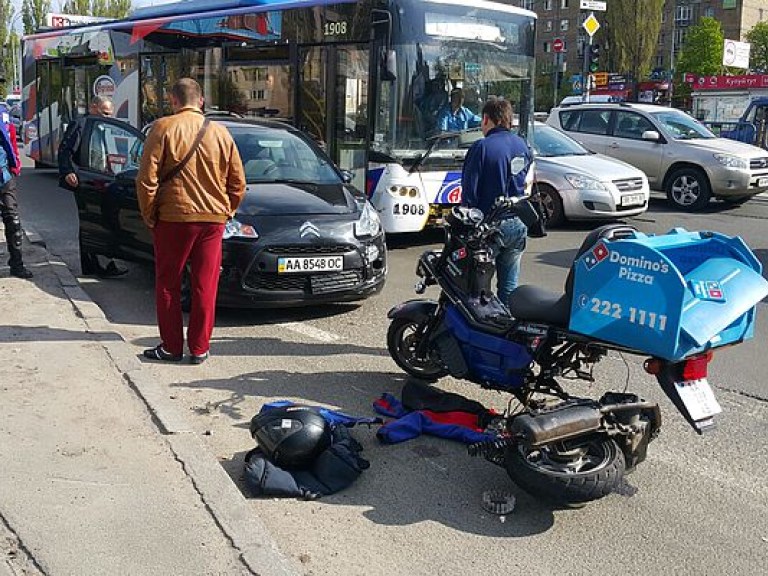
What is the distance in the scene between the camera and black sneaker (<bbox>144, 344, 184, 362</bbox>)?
247 inches

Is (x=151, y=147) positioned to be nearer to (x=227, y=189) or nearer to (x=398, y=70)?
(x=227, y=189)

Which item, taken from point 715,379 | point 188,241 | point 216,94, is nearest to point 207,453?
point 188,241

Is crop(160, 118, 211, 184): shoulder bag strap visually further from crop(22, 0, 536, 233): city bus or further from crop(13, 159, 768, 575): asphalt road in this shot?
crop(22, 0, 536, 233): city bus

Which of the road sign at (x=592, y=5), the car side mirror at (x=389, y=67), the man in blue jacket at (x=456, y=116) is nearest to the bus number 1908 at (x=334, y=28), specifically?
the car side mirror at (x=389, y=67)

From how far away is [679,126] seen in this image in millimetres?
16094

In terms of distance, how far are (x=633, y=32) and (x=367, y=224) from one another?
71.0 meters

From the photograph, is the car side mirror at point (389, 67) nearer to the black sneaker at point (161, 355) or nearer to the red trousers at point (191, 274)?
the red trousers at point (191, 274)

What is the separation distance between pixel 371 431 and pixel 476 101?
279 inches

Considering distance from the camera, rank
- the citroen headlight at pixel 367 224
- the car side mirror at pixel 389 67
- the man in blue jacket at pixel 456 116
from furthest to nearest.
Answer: the man in blue jacket at pixel 456 116 → the car side mirror at pixel 389 67 → the citroen headlight at pixel 367 224

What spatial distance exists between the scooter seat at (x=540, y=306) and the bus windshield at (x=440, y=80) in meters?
6.01

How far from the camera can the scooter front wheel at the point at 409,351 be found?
19.0 ft

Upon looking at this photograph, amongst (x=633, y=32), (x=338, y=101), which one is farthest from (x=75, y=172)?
(x=633, y=32)

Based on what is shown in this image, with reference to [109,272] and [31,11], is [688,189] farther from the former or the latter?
[31,11]

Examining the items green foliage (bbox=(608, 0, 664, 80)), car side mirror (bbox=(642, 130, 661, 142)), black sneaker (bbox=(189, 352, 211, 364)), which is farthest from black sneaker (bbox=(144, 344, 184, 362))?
green foliage (bbox=(608, 0, 664, 80))
